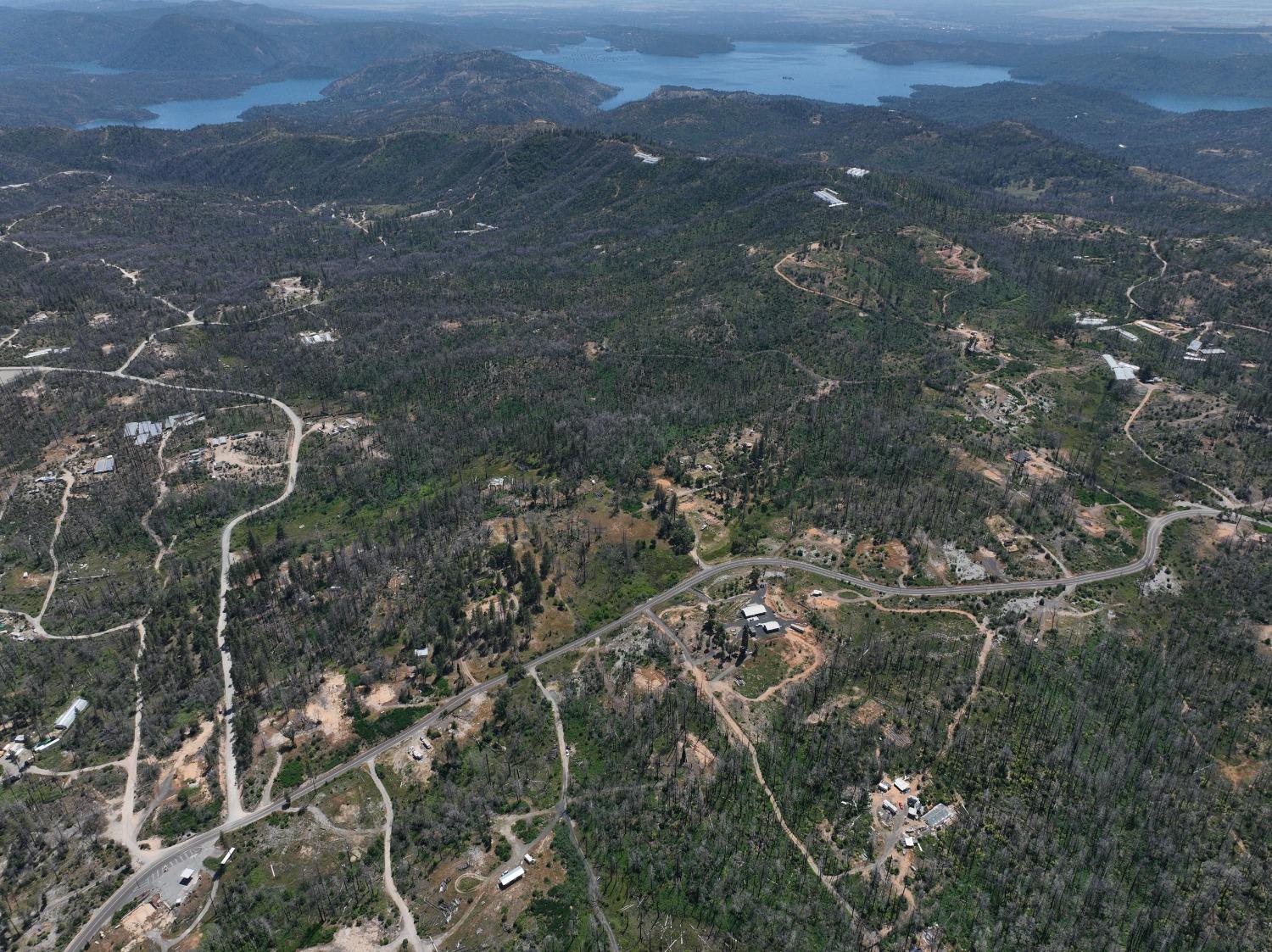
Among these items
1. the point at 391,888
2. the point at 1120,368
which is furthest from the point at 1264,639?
the point at 391,888

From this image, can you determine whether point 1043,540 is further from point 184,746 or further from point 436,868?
point 184,746

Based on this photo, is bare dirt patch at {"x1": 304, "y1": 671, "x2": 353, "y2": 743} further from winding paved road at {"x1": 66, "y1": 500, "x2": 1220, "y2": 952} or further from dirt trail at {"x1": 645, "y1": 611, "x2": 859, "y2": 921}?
dirt trail at {"x1": 645, "y1": 611, "x2": 859, "y2": 921}

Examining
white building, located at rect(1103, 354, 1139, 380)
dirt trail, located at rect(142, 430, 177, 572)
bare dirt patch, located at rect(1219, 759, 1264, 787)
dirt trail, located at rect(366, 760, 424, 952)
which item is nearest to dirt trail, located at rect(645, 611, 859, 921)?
dirt trail, located at rect(366, 760, 424, 952)

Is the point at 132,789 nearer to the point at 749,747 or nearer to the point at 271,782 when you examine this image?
the point at 271,782

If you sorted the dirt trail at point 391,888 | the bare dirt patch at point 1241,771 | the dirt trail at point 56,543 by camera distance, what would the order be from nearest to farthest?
the dirt trail at point 391,888 → the bare dirt patch at point 1241,771 → the dirt trail at point 56,543

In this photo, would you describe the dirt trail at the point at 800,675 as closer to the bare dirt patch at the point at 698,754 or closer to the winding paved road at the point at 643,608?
the bare dirt patch at the point at 698,754

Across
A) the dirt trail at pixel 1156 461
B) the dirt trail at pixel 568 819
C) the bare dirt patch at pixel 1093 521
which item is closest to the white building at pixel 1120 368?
the dirt trail at pixel 1156 461
